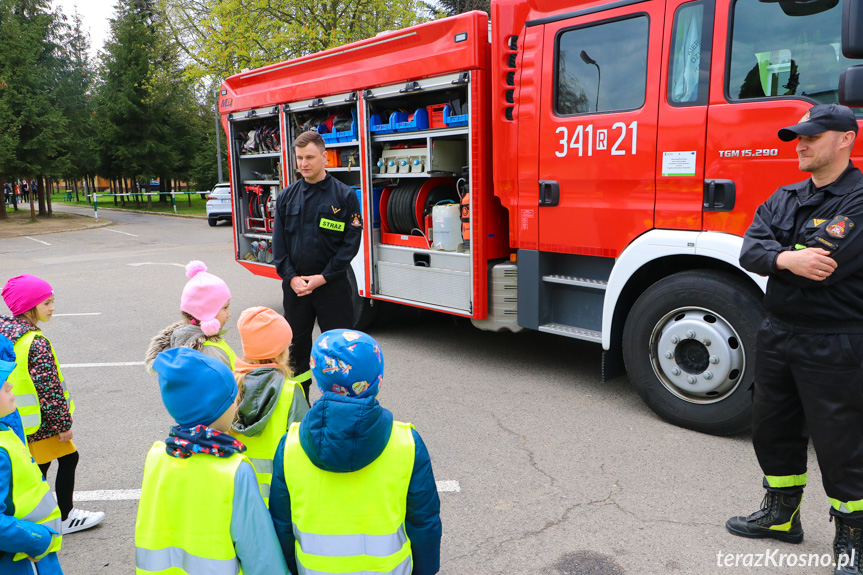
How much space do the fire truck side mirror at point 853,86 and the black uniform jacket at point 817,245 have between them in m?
0.47

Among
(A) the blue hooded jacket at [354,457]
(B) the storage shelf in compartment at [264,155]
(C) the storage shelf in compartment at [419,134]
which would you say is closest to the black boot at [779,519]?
(A) the blue hooded jacket at [354,457]

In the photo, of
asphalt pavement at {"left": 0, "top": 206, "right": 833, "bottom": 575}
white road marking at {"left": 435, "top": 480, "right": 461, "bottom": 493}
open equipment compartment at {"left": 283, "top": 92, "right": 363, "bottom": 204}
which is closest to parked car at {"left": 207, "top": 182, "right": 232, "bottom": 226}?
asphalt pavement at {"left": 0, "top": 206, "right": 833, "bottom": 575}

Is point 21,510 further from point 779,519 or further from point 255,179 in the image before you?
point 255,179

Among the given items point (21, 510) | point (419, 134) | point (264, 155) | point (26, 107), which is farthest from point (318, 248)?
point (26, 107)

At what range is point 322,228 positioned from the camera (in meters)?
4.48

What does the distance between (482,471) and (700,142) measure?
240cm

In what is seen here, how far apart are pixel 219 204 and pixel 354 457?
84.2 ft

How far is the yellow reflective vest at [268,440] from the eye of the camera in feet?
8.68

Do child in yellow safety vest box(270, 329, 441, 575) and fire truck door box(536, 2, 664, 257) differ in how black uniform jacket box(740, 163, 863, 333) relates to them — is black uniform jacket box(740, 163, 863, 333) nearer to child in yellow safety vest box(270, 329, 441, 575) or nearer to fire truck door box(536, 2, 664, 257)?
fire truck door box(536, 2, 664, 257)

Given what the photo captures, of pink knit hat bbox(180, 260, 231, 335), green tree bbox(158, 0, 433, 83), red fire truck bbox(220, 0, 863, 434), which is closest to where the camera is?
pink knit hat bbox(180, 260, 231, 335)

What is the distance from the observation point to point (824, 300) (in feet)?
9.29

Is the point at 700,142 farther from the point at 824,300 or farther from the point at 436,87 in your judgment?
the point at 436,87

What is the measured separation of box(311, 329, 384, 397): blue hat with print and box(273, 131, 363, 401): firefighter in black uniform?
2.54 meters

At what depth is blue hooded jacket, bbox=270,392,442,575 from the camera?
1856mm
